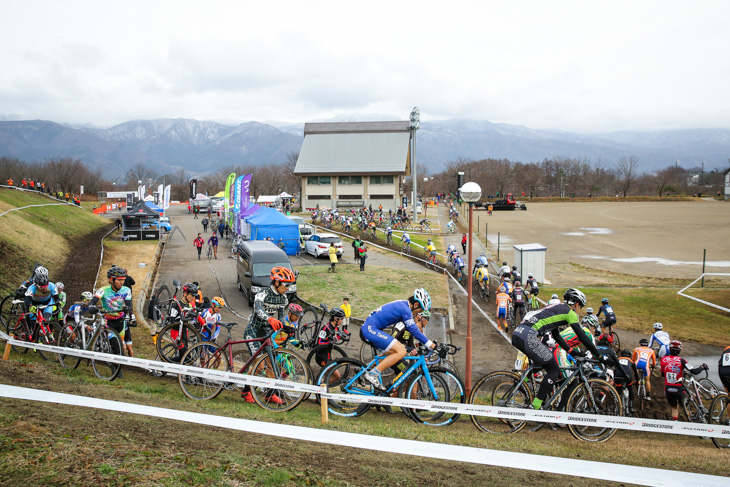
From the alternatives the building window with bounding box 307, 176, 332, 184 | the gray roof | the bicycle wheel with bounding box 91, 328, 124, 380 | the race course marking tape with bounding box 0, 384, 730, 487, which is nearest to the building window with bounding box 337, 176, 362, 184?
the gray roof

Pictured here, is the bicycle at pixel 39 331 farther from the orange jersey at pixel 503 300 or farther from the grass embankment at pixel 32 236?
the orange jersey at pixel 503 300

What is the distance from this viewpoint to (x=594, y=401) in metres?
6.59

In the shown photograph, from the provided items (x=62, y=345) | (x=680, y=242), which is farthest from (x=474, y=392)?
(x=680, y=242)

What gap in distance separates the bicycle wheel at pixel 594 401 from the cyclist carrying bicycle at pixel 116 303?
7425 mm

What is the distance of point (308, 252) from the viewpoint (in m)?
32.9

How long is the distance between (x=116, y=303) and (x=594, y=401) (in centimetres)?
783

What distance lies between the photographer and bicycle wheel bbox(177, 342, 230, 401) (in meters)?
7.40

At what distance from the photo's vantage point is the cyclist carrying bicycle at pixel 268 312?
7.10 m

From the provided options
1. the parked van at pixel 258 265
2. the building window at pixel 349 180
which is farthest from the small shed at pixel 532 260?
the building window at pixel 349 180

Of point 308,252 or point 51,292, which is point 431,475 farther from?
Answer: point 308,252

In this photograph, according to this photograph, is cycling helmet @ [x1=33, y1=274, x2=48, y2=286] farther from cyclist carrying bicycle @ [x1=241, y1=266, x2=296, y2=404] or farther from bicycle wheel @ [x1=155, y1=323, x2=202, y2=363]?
cyclist carrying bicycle @ [x1=241, y1=266, x2=296, y2=404]

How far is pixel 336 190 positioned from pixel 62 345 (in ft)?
218

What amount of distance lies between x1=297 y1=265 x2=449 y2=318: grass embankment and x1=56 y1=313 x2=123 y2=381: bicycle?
31.9 ft

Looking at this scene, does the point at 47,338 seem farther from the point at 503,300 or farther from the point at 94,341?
the point at 503,300
